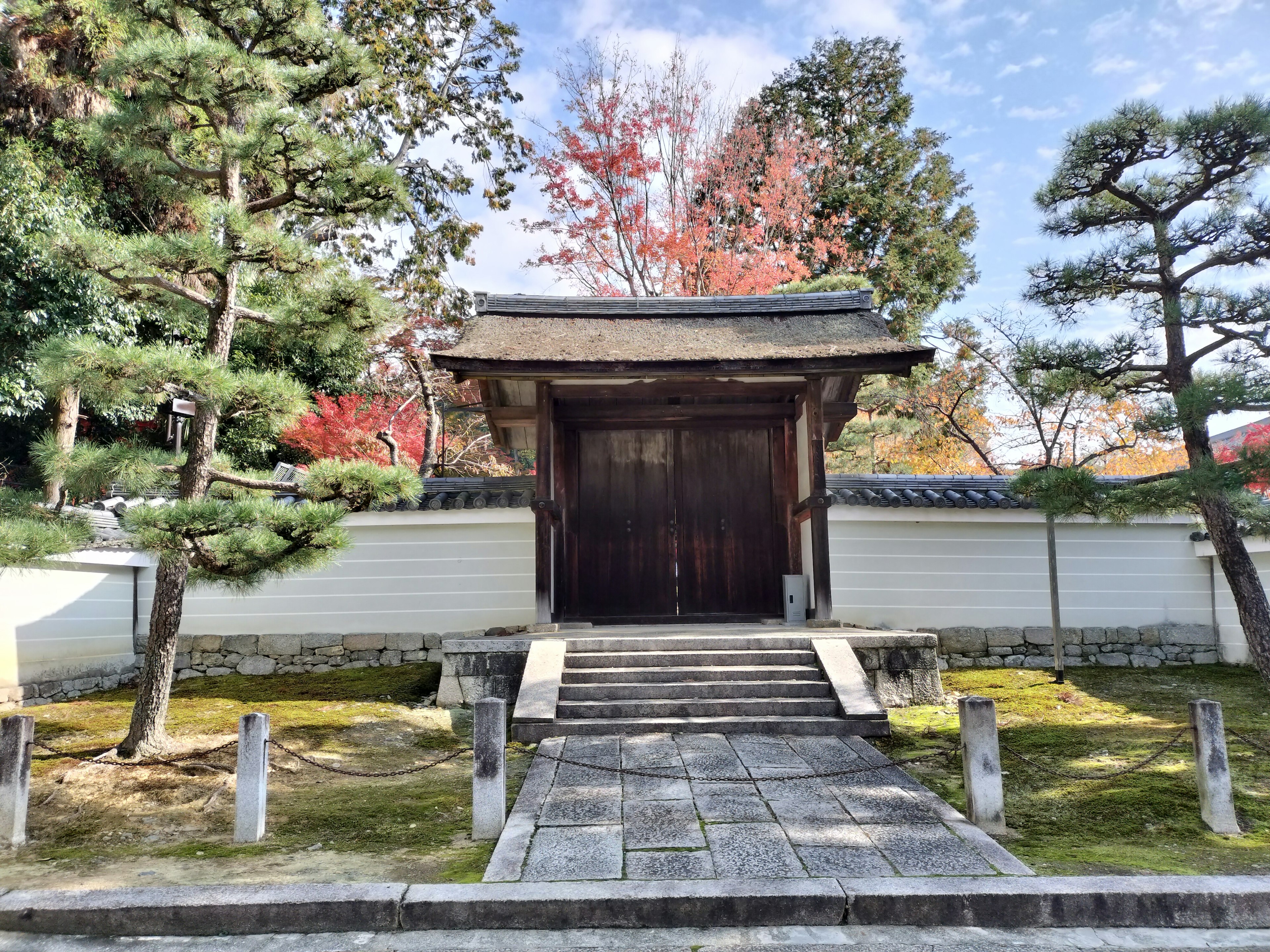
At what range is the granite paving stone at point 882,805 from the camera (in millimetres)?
4797

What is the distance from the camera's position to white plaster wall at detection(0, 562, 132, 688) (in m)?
8.52

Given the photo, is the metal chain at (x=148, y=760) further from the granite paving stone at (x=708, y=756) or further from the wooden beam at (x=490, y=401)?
the wooden beam at (x=490, y=401)

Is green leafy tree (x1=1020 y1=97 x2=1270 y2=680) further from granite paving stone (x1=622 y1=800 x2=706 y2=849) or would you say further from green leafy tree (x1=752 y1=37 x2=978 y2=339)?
green leafy tree (x1=752 y1=37 x2=978 y2=339)

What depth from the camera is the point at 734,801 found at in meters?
5.14

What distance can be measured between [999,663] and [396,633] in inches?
301

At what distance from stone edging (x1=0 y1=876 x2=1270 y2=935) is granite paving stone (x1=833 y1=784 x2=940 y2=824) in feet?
3.34

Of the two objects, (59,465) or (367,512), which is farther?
(367,512)

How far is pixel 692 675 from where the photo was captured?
7.62 m

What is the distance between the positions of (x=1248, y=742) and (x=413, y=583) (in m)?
8.62

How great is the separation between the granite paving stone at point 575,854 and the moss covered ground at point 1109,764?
7.18 ft

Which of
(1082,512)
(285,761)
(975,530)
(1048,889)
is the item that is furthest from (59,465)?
(975,530)

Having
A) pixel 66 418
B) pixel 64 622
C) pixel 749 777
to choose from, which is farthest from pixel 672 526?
pixel 66 418

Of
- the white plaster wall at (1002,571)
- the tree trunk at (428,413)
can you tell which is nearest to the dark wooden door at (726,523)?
the white plaster wall at (1002,571)

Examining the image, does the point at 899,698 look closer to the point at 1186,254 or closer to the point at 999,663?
the point at 999,663
